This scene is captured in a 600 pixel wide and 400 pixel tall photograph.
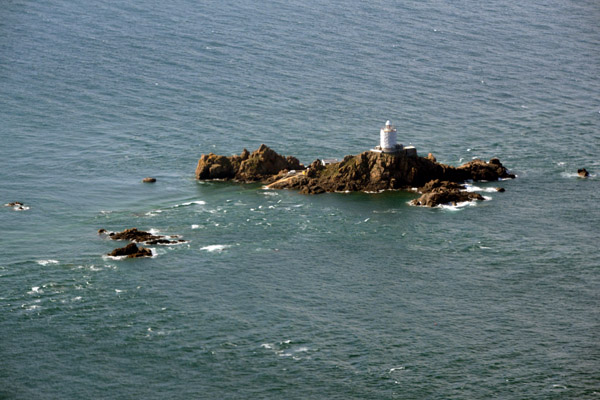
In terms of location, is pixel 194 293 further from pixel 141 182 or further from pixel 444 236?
pixel 141 182

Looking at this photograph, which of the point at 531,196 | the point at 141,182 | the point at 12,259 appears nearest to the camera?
the point at 12,259

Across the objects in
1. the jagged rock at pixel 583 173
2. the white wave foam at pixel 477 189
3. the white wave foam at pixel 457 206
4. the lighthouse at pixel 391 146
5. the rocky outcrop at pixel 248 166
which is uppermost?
the lighthouse at pixel 391 146

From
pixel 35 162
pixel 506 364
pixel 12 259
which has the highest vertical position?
pixel 35 162

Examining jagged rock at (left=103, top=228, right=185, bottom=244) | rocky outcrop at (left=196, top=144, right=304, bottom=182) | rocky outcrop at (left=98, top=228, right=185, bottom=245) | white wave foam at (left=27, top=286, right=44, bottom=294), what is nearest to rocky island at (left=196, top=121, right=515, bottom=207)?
rocky outcrop at (left=196, top=144, right=304, bottom=182)

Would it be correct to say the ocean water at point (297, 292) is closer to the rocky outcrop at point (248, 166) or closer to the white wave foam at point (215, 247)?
the white wave foam at point (215, 247)

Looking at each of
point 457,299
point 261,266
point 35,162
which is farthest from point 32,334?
point 35,162

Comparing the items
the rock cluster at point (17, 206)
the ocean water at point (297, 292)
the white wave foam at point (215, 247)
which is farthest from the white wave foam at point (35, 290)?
the rock cluster at point (17, 206)

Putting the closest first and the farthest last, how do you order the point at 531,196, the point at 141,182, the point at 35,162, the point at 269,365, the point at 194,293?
the point at 269,365 → the point at 194,293 → the point at 531,196 → the point at 141,182 → the point at 35,162
